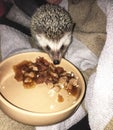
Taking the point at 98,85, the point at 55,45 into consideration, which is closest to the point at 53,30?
the point at 55,45

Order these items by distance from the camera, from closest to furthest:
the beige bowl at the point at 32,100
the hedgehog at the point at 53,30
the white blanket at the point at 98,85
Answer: the beige bowl at the point at 32,100 → the white blanket at the point at 98,85 → the hedgehog at the point at 53,30

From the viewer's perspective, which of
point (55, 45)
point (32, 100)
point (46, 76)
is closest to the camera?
point (32, 100)

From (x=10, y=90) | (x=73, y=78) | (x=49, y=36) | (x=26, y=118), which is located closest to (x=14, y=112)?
(x=26, y=118)

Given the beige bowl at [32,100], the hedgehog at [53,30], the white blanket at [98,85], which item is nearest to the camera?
the beige bowl at [32,100]

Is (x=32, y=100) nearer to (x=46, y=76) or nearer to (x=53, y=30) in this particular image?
(x=46, y=76)

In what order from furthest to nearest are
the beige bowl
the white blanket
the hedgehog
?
1. the hedgehog
2. the white blanket
3. the beige bowl

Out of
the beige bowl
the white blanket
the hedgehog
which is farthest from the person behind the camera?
the hedgehog

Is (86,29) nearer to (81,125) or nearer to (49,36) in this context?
(49,36)
